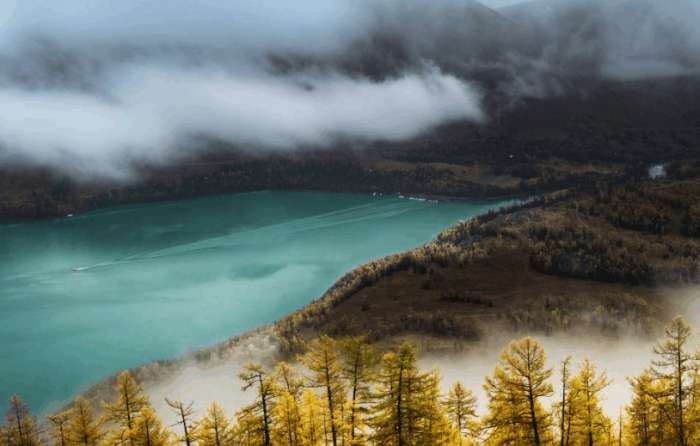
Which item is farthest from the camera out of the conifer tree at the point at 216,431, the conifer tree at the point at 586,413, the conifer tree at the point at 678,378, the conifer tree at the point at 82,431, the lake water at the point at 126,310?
the lake water at the point at 126,310

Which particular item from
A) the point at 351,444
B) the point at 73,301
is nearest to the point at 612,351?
the point at 351,444

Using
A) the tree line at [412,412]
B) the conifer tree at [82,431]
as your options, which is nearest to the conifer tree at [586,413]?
the tree line at [412,412]

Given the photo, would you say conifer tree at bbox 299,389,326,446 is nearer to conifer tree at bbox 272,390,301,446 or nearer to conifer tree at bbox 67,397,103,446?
conifer tree at bbox 272,390,301,446

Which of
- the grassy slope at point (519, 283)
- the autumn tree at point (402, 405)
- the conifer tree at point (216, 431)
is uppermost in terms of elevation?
the grassy slope at point (519, 283)

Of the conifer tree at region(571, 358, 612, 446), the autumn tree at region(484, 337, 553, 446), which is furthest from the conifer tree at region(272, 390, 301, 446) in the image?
the conifer tree at region(571, 358, 612, 446)

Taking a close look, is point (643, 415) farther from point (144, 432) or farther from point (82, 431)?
point (82, 431)

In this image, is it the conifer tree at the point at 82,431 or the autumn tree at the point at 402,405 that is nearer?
the autumn tree at the point at 402,405

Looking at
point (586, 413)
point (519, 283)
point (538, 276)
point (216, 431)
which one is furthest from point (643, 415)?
point (538, 276)

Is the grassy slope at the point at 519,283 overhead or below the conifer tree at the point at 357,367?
overhead

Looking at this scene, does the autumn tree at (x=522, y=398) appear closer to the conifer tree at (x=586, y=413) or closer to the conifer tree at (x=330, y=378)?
the conifer tree at (x=586, y=413)
